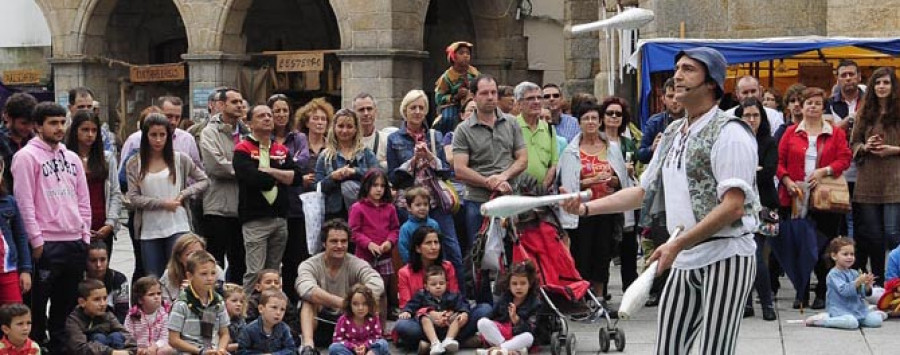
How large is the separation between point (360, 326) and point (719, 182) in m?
4.03

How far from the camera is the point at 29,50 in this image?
Answer: 91.6ft

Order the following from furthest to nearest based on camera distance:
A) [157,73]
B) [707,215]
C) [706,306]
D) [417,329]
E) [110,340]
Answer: [157,73] < [417,329] < [110,340] < [706,306] < [707,215]

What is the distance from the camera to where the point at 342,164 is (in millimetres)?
11250

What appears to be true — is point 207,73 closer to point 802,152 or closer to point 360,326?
point 802,152

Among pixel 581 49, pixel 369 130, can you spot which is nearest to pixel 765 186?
pixel 369 130

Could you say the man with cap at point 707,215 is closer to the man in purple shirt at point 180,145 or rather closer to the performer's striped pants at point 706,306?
the performer's striped pants at point 706,306

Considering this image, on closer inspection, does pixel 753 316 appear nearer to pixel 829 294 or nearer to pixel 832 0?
pixel 829 294

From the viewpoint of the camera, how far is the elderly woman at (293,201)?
11.4 metres

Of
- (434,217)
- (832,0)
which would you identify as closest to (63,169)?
(434,217)

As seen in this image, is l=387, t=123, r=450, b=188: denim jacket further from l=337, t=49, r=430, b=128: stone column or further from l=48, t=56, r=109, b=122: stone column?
l=48, t=56, r=109, b=122: stone column

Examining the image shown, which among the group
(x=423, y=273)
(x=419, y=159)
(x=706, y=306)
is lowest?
(x=423, y=273)

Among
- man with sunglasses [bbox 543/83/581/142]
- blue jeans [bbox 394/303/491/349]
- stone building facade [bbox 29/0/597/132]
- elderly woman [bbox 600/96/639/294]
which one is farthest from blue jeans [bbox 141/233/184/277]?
stone building facade [bbox 29/0/597/132]

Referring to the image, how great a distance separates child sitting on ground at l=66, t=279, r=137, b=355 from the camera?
9.17 meters

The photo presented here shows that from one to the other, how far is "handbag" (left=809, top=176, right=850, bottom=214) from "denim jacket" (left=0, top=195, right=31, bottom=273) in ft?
Result: 18.8
